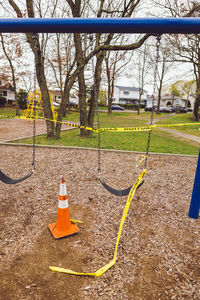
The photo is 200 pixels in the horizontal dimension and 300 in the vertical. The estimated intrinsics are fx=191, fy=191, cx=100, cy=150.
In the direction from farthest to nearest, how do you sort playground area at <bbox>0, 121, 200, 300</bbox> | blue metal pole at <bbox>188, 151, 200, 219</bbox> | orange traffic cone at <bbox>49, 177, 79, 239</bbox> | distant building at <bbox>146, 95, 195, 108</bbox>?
distant building at <bbox>146, 95, 195, 108</bbox> → blue metal pole at <bbox>188, 151, 200, 219</bbox> → orange traffic cone at <bbox>49, 177, 79, 239</bbox> → playground area at <bbox>0, 121, 200, 300</bbox>

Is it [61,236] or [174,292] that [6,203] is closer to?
[61,236]

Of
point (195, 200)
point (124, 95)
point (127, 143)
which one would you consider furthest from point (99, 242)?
point (124, 95)

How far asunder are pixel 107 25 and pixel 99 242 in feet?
9.38

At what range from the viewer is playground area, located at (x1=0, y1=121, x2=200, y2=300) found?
1973mm

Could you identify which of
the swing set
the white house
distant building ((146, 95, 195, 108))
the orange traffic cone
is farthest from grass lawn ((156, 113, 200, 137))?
distant building ((146, 95, 195, 108))

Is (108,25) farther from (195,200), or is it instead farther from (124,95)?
(124,95)

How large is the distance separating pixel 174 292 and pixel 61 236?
1496mm

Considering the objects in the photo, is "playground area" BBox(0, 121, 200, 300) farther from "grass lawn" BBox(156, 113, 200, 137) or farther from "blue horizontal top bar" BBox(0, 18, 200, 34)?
"grass lawn" BBox(156, 113, 200, 137)

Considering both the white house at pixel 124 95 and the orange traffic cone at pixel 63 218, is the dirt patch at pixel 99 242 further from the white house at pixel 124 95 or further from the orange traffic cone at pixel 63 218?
the white house at pixel 124 95

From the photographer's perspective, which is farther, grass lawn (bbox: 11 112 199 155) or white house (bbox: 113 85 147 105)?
white house (bbox: 113 85 147 105)

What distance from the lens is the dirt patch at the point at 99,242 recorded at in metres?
1.97

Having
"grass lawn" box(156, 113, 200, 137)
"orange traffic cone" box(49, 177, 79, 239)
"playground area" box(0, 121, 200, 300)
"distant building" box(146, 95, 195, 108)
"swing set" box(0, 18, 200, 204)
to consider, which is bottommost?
"playground area" box(0, 121, 200, 300)

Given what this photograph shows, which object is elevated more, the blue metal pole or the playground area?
the blue metal pole

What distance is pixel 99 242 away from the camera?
262cm
